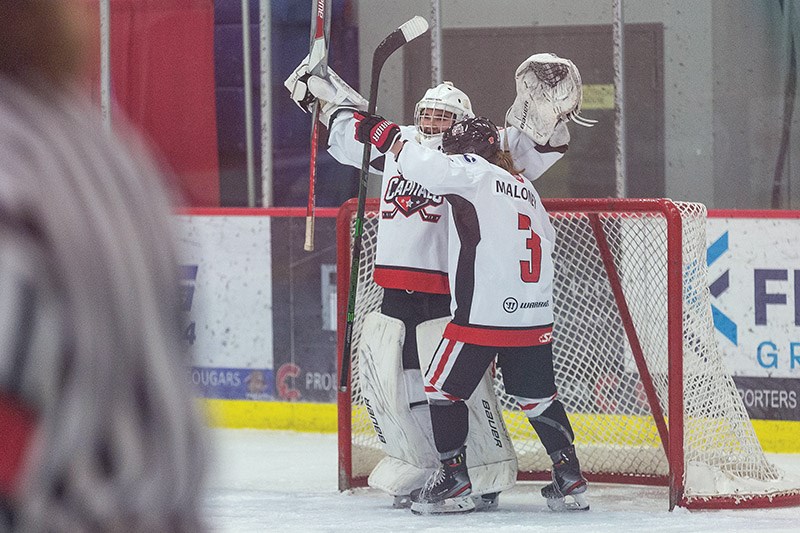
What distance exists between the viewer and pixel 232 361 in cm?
527

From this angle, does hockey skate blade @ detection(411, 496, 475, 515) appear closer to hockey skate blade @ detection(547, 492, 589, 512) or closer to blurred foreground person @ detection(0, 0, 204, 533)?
hockey skate blade @ detection(547, 492, 589, 512)

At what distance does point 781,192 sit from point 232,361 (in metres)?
2.17

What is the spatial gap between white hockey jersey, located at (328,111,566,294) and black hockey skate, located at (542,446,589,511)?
1.81 feet

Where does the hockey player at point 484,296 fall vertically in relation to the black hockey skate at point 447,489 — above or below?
above

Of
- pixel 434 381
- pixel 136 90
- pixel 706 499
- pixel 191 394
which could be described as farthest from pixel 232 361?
pixel 191 394

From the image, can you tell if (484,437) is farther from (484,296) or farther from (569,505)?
(484,296)

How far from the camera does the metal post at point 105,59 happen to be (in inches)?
220

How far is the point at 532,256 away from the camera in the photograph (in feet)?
11.6

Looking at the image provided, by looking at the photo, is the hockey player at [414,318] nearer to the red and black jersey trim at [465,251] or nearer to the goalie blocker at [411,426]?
the goalie blocker at [411,426]

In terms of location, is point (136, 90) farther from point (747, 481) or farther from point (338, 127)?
point (747, 481)

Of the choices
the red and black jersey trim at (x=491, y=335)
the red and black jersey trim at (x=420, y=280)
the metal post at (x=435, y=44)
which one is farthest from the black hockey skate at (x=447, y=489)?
the metal post at (x=435, y=44)

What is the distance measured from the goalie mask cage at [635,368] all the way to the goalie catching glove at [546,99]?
237 mm

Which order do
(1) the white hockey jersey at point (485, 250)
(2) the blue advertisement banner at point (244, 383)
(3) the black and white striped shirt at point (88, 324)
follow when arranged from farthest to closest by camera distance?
(2) the blue advertisement banner at point (244, 383) < (1) the white hockey jersey at point (485, 250) < (3) the black and white striped shirt at point (88, 324)

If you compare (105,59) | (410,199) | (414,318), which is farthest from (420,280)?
(105,59)
